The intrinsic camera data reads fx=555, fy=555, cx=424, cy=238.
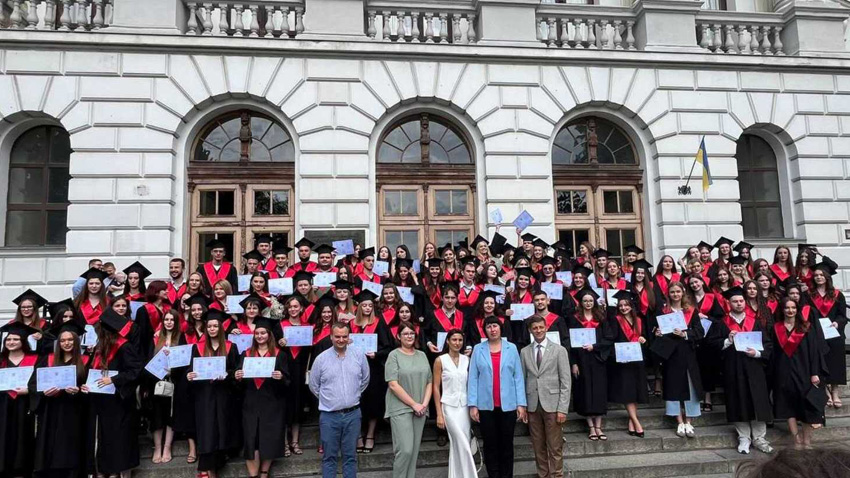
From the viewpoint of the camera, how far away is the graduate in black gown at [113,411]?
22.1 ft

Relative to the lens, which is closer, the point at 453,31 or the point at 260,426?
the point at 260,426

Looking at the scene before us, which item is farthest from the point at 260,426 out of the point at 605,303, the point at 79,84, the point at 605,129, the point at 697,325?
the point at 605,129

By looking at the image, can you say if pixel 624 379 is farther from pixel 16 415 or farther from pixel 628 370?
pixel 16 415

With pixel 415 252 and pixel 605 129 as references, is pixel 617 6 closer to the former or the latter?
pixel 605 129

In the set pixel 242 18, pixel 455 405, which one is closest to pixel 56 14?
pixel 242 18

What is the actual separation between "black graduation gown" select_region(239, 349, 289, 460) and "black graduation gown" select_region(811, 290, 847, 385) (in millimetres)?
8149

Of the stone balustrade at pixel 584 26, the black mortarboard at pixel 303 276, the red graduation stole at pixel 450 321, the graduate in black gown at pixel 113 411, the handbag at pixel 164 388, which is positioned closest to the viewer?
the graduate in black gown at pixel 113 411

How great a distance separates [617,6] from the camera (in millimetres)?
14953

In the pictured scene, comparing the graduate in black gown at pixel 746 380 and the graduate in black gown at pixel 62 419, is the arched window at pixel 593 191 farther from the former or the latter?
the graduate in black gown at pixel 62 419

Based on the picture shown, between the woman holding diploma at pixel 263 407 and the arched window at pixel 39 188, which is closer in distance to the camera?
the woman holding diploma at pixel 263 407

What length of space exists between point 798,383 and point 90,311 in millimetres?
10064

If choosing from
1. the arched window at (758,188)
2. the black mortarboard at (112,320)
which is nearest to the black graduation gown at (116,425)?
the black mortarboard at (112,320)

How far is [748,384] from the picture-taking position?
7.91 m

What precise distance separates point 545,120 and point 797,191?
22.2 feet
